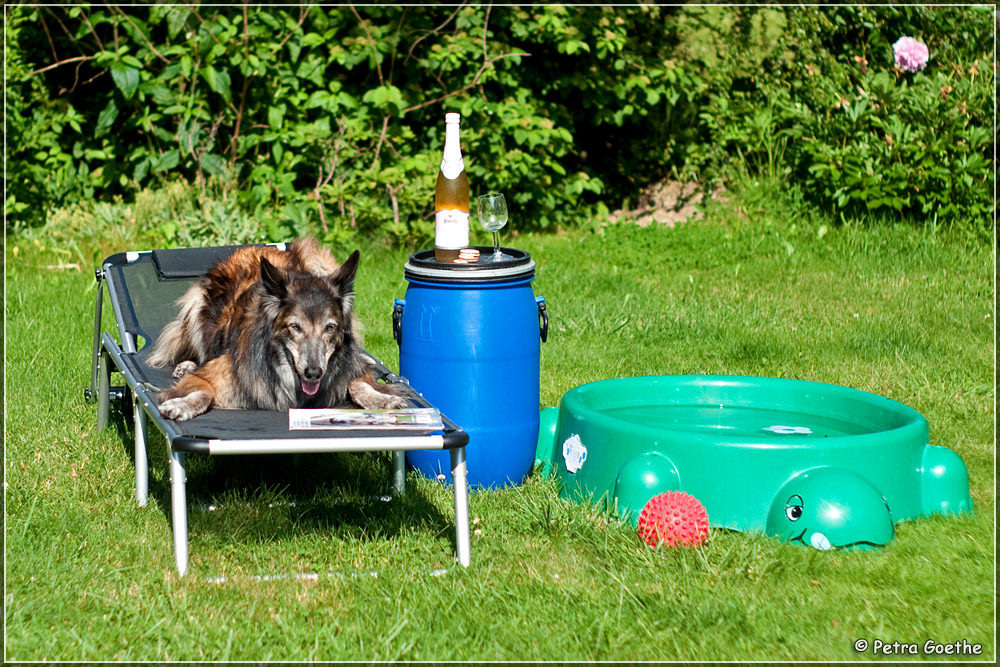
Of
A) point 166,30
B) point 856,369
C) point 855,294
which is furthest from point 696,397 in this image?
point 166,30

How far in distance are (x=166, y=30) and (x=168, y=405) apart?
21.2ft

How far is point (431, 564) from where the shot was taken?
149 inches

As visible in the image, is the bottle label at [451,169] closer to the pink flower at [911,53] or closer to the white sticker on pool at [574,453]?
the white sticker on pool at [574,453]

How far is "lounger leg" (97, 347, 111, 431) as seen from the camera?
4.98 meters

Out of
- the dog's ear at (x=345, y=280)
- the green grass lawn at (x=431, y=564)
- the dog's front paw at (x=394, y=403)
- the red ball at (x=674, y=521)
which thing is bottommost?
the green grass lawn at (x=431, y=564)

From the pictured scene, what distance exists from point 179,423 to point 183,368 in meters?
0.87

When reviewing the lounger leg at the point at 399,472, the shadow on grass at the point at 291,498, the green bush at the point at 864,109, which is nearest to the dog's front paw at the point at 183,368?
the shadow on grass at the point at 291,498

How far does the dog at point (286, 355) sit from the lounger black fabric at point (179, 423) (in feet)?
0.29

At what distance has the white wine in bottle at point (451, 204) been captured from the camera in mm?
4484

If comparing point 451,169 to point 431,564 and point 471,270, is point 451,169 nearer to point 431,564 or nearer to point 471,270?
point 471,270

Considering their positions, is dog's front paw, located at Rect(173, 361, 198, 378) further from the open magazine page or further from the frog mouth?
the frog mouth

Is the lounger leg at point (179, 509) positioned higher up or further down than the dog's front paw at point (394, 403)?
further down

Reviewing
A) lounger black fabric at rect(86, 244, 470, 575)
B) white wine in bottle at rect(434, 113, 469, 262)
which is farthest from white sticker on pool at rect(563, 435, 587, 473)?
white wine in bottle at rect(434, 113, 469, 262)

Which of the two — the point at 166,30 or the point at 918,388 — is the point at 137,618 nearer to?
the point at 918,388
